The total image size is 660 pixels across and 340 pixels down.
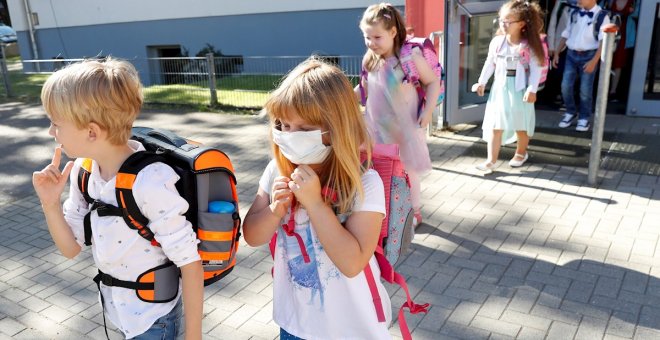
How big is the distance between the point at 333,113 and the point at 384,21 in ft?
7.63

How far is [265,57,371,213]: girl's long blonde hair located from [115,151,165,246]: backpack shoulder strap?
0.41 metres

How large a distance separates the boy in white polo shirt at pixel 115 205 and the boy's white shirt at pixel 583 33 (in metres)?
6.54

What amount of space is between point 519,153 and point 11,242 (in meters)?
4.74

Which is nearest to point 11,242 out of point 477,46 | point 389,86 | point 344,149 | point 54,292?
point 54,292

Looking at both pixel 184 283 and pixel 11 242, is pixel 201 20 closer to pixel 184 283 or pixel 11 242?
pixel 11 242

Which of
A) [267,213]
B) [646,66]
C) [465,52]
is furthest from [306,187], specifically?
[646,66]

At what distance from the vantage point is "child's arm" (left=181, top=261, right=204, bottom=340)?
6.17 ft

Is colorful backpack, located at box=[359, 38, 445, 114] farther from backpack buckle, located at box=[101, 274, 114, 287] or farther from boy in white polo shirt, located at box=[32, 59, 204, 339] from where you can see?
backpack buckle, located at box=[101, 274, 114, 287]

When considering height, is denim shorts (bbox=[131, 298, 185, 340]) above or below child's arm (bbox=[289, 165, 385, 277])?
below

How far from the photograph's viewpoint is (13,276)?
4.27 metres

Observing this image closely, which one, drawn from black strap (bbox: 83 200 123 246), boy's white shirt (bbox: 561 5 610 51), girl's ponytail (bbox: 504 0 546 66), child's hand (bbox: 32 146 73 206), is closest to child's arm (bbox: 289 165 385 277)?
black strap (bbox: 83 200 123 246)

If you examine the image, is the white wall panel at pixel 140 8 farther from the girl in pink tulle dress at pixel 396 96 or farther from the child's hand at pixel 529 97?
the girl in pink tulle dress at pixel 396 96

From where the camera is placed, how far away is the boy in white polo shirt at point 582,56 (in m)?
7.15

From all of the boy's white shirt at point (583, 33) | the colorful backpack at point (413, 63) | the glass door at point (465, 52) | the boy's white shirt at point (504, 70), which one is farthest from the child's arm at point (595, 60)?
the colorful backpack at point (413, 63)
